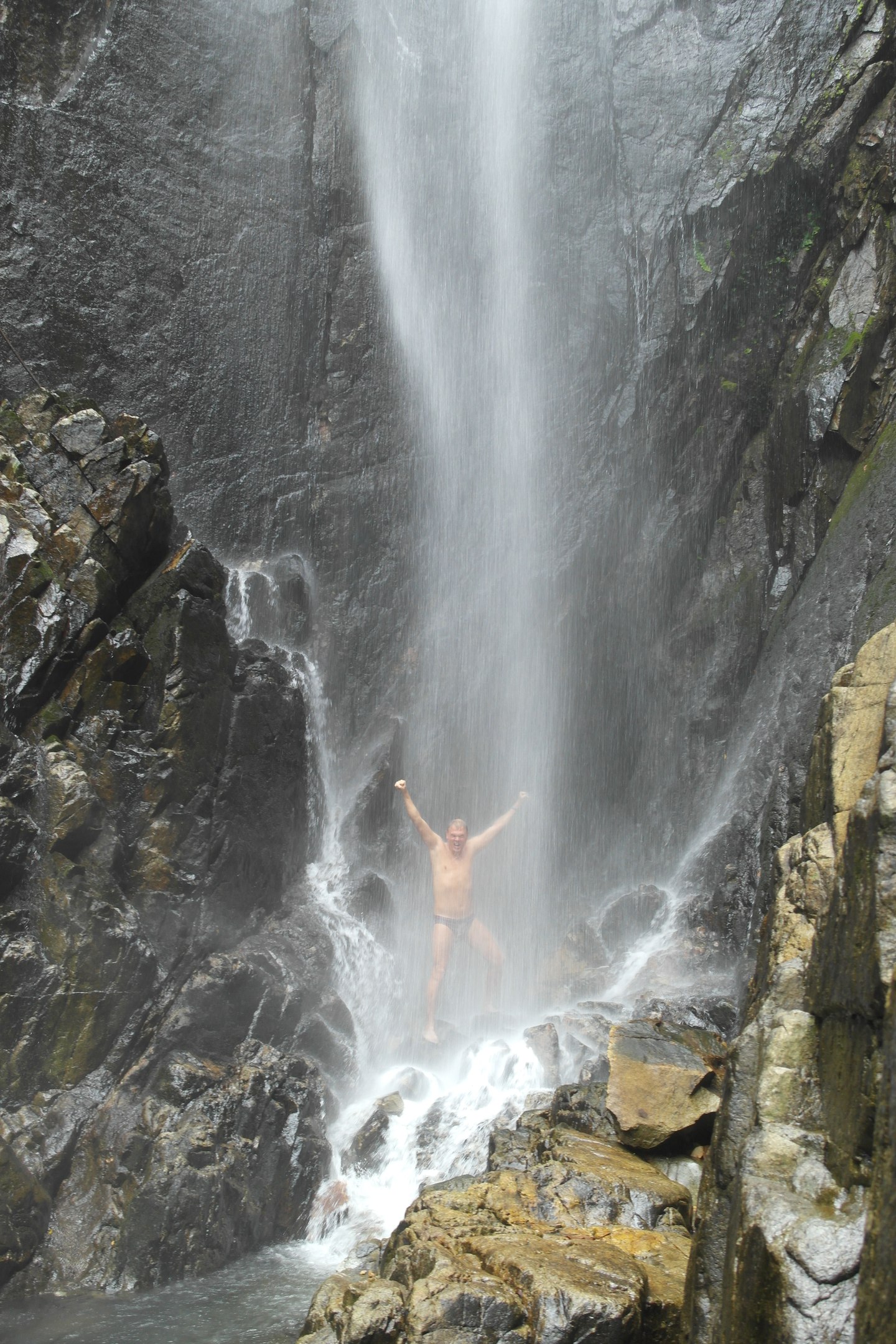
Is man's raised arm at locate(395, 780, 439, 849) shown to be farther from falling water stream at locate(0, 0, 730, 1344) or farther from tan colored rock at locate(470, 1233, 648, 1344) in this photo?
tan colored rock at locate(470, 1233, 648, 1344)

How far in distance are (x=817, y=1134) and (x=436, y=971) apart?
7.06 meters

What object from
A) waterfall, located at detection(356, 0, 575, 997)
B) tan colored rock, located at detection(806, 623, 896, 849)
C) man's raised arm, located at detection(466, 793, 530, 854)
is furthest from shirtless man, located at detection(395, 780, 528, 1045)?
tan colored rock, located at detection(806, 623, 896, 849)

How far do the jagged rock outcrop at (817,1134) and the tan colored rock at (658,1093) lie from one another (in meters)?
1.76

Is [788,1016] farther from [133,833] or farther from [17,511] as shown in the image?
[17,511]

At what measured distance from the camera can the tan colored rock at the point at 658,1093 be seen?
608cm

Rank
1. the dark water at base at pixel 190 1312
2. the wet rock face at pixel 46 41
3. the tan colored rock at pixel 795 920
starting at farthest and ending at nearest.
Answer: the wet rock face at pixel 46 41
the dark water at base at pixel 190 1312
the tan colored rock at pixel 795 920

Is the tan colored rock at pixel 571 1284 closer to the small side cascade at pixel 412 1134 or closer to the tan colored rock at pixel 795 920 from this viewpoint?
the tan colored rock at pixel 795 920

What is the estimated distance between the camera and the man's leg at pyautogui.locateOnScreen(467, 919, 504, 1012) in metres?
10.5

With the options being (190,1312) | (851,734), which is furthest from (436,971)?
(851,734)

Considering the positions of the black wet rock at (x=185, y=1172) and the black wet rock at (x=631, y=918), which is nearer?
the black wet rock at (x=185, y=1172)

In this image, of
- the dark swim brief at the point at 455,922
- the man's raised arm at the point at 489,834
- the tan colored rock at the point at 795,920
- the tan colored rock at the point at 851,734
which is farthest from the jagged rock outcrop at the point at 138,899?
the tan colored rock at the point at 851,734

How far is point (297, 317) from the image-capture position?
47.6 feet

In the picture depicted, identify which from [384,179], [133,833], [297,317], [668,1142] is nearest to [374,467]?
[297,317]

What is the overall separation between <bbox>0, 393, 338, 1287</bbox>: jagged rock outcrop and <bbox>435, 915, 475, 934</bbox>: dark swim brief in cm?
135
